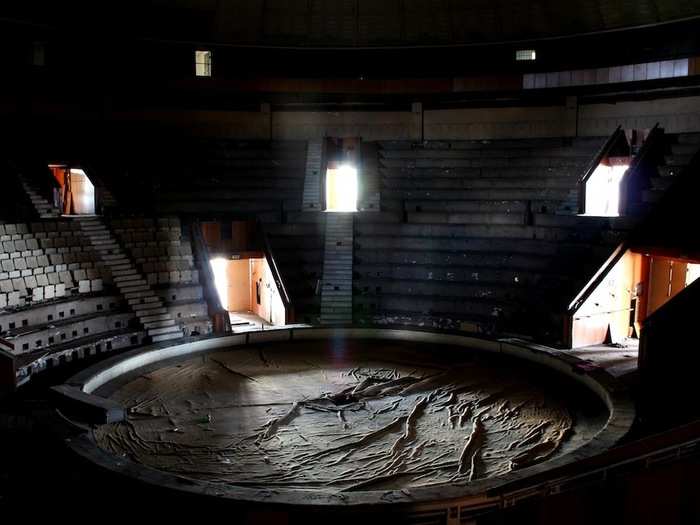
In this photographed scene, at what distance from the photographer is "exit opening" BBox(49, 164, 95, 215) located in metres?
19.9

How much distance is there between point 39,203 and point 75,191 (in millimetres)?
3637

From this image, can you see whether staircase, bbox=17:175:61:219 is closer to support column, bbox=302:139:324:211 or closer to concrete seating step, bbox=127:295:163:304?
concrete seating step, bbox=127:295:163:304

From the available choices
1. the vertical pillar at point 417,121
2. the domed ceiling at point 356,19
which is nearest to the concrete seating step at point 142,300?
the domed ceiling at point 356,19

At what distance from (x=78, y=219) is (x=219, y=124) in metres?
7.27

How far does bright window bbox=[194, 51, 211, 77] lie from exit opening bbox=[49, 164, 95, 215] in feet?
16.8

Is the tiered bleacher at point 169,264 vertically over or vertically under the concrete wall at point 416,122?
under

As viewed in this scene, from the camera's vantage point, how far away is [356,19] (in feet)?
75.4

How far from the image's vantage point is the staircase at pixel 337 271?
16250mm

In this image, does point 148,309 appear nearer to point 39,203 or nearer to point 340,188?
point 39,203

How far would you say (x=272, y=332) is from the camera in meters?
13.8

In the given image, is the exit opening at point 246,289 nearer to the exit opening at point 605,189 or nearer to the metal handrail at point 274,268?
the metal handrail at point 274,268

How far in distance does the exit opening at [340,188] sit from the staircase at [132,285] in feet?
24.1

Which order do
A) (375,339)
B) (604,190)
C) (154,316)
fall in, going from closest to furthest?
(375,339) < (154,316) < (604,190)

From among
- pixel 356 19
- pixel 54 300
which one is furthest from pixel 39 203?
pixel 356 19
